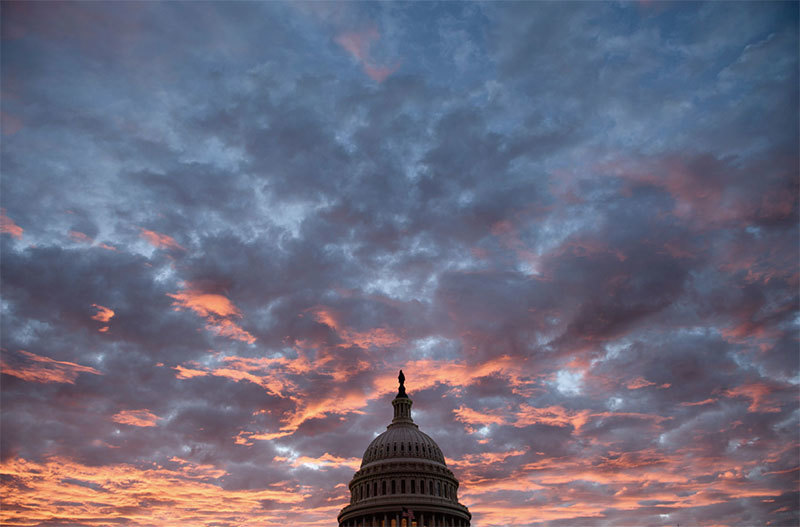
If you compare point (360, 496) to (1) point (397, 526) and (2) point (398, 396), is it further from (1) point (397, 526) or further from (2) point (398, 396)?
(2) point (398, 396)

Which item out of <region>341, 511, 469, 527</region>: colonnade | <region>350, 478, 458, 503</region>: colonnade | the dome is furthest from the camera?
the dome

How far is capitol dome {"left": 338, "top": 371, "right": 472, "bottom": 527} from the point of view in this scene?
433ft

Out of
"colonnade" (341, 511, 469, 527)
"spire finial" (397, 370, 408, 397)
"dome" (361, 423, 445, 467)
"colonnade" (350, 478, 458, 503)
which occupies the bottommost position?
"colonnade" (341, 511, 469, 527)

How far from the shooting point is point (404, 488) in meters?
136

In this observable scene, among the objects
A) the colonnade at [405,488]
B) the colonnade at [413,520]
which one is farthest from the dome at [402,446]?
the colonnade at [413,520]

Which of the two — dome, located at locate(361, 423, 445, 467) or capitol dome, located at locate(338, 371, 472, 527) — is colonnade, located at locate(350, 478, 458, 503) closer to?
capitol dome, located at locate(338, 371, 472, 527)

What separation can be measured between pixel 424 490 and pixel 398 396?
28.4m

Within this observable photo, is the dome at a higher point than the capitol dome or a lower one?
higher

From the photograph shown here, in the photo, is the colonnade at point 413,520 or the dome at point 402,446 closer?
the colonnade at point 413,520

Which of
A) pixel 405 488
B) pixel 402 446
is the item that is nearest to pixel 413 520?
pixel 405 488

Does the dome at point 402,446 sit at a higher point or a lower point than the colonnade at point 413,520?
higher

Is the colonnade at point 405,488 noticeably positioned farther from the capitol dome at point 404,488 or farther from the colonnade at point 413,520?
the colonnade at point 413,520

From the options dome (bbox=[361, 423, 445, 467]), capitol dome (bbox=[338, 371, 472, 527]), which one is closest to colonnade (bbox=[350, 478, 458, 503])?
capitol dome (bbox=[338, 371, 472, 527])

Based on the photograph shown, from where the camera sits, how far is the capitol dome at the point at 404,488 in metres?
132
